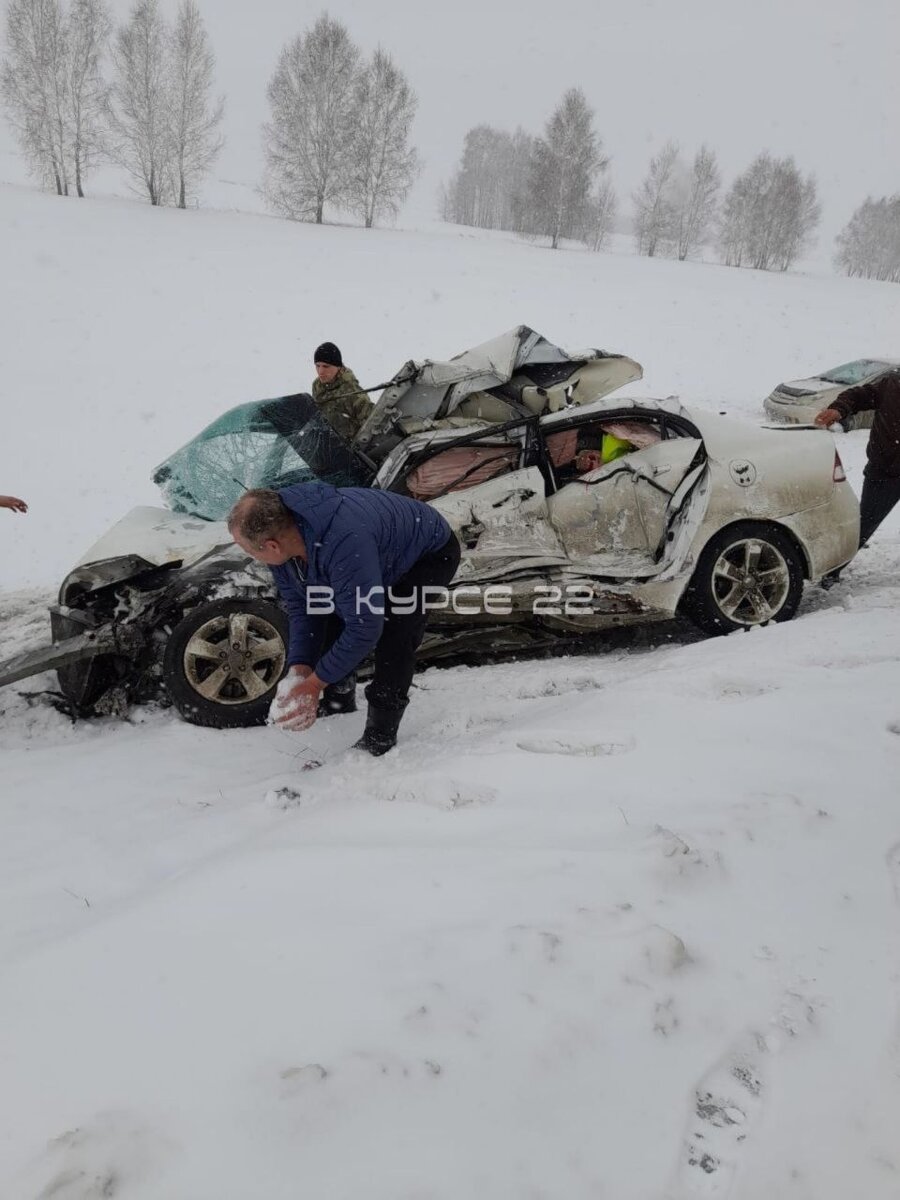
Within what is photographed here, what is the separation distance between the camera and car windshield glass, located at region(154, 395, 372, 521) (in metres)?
4.49

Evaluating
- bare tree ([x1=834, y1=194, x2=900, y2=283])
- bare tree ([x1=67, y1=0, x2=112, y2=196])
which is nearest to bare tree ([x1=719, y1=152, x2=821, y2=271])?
bare tree ([x1=834, y1=194, x2=900, y2=283])

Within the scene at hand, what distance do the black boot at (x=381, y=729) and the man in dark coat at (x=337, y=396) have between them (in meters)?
3.12

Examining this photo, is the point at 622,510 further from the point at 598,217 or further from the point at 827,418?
the point at 598,217

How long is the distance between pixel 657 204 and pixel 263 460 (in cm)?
4734

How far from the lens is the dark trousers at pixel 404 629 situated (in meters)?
2.95

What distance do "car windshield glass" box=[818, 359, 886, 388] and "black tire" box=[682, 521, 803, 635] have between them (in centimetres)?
863

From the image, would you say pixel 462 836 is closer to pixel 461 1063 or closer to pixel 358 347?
pixel 461 1063

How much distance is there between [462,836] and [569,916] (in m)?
0.48

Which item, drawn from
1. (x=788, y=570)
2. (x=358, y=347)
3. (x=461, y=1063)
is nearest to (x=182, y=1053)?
(x=461, y=1063)

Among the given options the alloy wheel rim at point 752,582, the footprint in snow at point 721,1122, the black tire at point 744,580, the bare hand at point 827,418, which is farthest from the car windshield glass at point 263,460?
the footprint in snow at point 721,1122

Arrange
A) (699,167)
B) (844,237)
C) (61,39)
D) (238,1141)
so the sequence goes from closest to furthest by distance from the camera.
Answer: (238,1141), (61,39), (699,167), (844,237)

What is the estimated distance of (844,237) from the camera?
6003 cm

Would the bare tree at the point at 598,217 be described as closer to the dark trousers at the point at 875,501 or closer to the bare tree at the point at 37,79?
the bare tree at the point at 37,79

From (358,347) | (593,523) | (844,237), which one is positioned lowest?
(593,523)
